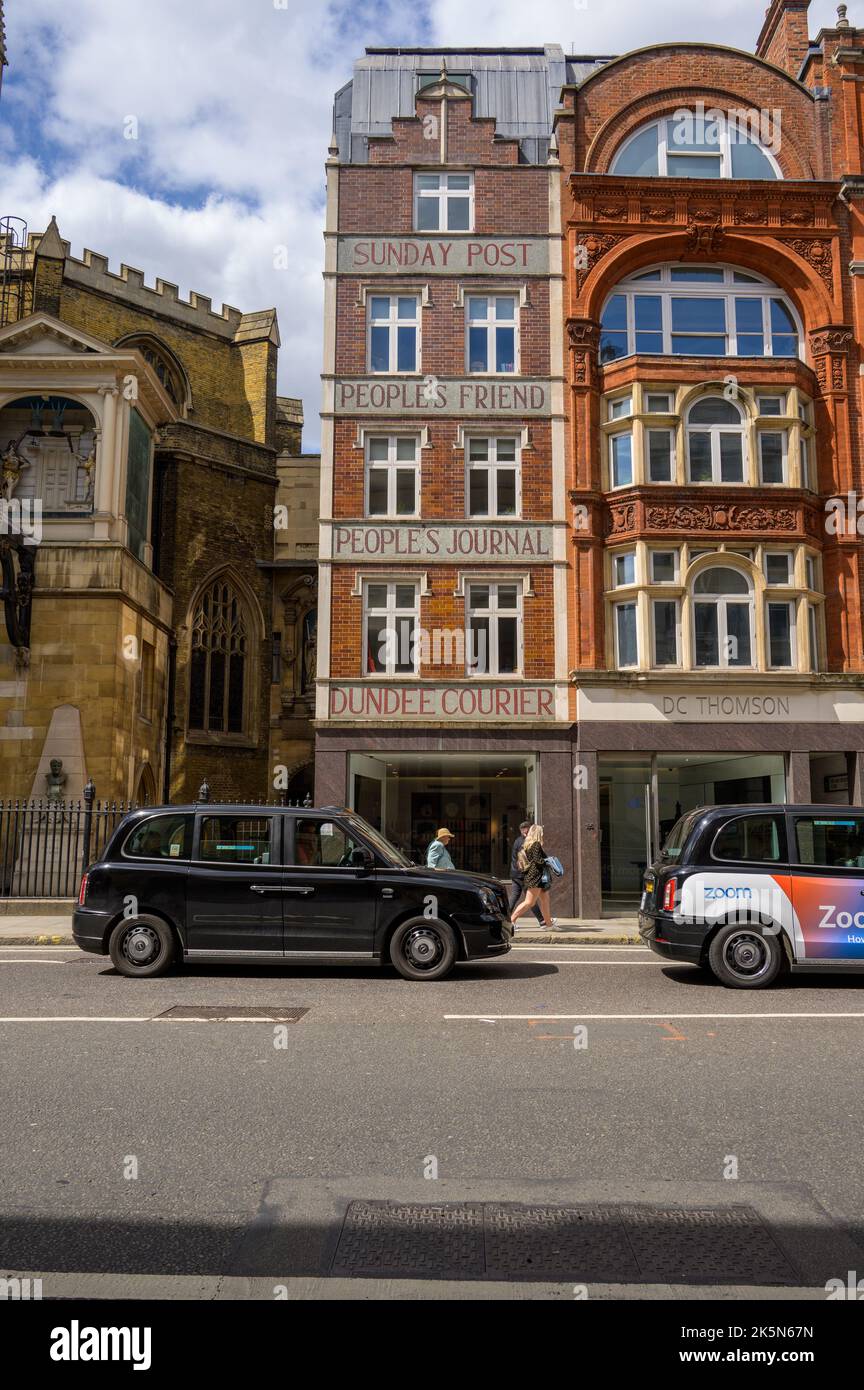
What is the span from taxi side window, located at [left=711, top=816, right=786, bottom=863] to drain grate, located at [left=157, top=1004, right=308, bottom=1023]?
15.2 ft

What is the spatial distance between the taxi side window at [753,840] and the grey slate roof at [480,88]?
18.1 metres

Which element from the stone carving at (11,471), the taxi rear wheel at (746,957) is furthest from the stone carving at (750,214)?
the taxi rear wheel at (746,957)

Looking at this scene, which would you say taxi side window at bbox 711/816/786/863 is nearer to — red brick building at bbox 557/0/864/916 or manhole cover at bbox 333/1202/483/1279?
manhole cover at bbox 333/1202/483/1279

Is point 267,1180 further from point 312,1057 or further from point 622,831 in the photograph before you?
point 622,831

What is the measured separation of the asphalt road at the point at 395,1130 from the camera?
3904 mm

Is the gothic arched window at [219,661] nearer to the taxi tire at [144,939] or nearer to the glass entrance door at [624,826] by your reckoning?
the glass entrance door at [624,826]

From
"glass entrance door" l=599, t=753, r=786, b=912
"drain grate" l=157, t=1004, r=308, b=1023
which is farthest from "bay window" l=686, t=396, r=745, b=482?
"drain grate" l=157, t=1004, r=308, b=1023

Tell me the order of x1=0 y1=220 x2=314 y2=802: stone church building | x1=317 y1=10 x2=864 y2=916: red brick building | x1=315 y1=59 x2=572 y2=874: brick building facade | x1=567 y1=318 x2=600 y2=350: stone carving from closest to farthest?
x1=317 y1=10 x2=864 y2=916: red brick building, x1=315 y1=59 x2=572 y2=874: brick building facade, x1=567 y1=318 x2=600 y2=350: stone carving, x1=0 y1=220 x2=314 y2=802: stone church building

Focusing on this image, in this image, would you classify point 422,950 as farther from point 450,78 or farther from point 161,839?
point 450,78

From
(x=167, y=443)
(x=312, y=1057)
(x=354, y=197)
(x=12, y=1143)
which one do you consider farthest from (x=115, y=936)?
(x=167, y=443)

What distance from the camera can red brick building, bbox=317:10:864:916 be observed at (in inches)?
826

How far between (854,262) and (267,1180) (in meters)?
23.1

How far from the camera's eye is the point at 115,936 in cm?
1120

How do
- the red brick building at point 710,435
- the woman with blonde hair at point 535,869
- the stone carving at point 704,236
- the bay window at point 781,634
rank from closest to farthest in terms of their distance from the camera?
the woman with blonde hair at point 535,869, the red brick building at point 710,435, the bay window at point 781,634, the stone carving at point 704,236
